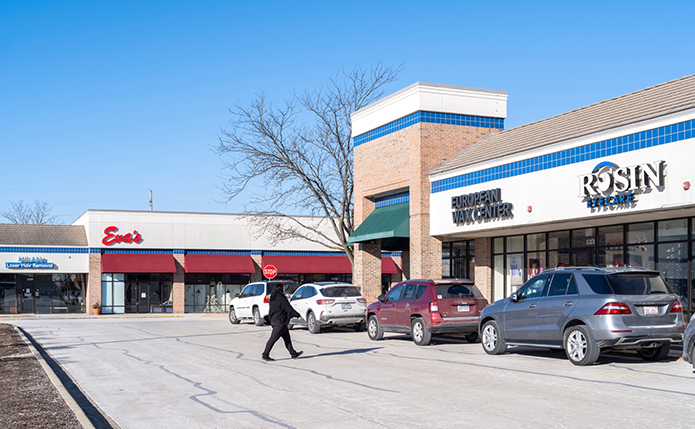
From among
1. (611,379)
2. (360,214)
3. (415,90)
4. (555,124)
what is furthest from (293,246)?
(611,379)

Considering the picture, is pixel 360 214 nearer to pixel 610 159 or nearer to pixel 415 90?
pixel 415 90

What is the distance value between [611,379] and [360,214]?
19756mm

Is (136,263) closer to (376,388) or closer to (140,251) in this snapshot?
(140,251)

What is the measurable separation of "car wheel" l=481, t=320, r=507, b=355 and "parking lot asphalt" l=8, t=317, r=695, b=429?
22 cm

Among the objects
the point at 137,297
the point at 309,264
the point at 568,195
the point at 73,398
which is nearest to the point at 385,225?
the point at 568,195

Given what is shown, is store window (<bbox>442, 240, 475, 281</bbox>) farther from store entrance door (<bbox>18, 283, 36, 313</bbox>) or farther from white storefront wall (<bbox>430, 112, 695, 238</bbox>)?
store entrance door (<bbox>18, 283, 36, 313</bbox>)

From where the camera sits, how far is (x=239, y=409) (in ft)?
29.1

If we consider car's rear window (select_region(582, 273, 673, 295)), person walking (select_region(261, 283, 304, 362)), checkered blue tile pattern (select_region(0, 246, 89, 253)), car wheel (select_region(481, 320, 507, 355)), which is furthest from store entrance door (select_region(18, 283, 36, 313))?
car's rear window (select_region(582, 273, 673, 295))

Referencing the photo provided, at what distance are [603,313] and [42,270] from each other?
133 feet

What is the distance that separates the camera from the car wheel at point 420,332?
17422 mm

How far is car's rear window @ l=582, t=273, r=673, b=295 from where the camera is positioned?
486 inches

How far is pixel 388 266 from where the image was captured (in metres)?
48.7

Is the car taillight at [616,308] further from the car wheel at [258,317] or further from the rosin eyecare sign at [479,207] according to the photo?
the car wheel at [258,317]

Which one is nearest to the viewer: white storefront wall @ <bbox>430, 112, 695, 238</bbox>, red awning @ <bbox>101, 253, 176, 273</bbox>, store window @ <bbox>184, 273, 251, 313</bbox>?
A: white storefront wall @ <bbox>430, 112, 695, 238</bbox>
